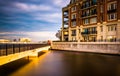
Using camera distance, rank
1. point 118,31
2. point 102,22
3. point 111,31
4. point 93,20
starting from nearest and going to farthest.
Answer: point 118,31 < point 111,31 < point 102,22 < point 93,20

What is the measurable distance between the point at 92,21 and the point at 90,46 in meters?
15.5

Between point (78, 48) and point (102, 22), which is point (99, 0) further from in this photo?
point (78, 48)

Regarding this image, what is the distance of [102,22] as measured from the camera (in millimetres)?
55719

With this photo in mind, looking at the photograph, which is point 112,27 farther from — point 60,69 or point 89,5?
point 60,69

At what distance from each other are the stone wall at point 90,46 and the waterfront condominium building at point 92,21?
3473 mm

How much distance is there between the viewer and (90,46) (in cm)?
4916

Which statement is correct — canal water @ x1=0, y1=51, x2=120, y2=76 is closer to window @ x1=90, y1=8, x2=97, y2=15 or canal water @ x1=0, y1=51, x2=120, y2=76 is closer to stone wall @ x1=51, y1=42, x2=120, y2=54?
stone wall @ x1=51, y1=42, x2=120, y2=54

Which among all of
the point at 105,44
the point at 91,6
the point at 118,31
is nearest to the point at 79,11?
the point at 91,6

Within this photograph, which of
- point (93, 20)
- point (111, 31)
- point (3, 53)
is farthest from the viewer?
point (93, 20)

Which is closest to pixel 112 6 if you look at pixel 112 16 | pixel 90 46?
pixel 112 16

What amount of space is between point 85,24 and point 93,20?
4444 mm

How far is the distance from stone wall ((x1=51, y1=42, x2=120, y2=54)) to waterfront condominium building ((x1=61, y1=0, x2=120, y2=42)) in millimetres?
3473

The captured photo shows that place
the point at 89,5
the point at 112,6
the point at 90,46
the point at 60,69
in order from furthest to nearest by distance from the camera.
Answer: the point at 89,5 < the point at 112,6 < the point at 90,46 < the point at 60,69

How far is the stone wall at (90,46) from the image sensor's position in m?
Result: 40.9
